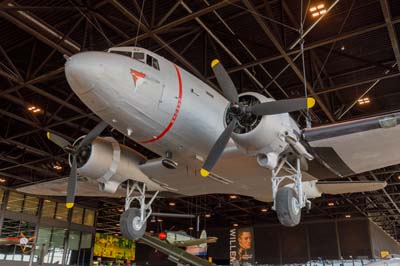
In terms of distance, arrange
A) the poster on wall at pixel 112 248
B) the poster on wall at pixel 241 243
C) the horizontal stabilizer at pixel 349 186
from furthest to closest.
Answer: the poster on wall at pixel 112 248
the poster on wall at pixel 241 243
the horizontal stabilizer at pixel 349 186

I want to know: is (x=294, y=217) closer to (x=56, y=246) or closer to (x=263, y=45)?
(x=263, y=45)

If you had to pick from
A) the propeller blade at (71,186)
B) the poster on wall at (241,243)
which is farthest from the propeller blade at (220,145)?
the poster on wall at (241,243)

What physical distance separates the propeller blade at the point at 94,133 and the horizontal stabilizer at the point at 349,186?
6863mm

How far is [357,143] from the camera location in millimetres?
8781

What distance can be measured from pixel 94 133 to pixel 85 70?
9.15ft

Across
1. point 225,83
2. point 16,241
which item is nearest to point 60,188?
point 16,241

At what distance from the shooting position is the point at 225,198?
93.4ft

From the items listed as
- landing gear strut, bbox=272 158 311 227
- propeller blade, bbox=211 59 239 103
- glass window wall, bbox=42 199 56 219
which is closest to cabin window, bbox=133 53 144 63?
propeller blade, bbox=211 59 239 103

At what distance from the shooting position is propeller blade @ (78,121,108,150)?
31.4 feet

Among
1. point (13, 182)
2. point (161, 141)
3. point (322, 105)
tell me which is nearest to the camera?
point (161, 141)

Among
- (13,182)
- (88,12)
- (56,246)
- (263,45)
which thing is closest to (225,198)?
(56,246)

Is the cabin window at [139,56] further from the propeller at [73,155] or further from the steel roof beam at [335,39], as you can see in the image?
the steel roof beam at [335,39]

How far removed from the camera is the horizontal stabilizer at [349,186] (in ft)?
36.3

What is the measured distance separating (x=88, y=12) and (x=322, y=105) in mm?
8740
